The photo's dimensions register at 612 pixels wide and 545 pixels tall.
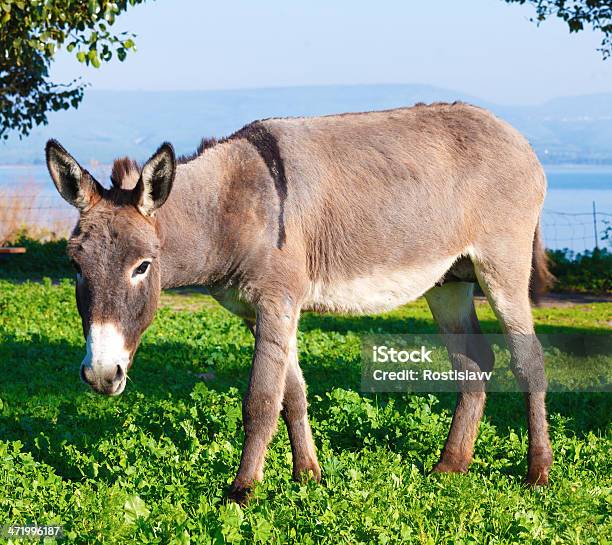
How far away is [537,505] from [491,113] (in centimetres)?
272

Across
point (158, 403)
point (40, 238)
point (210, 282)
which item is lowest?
point (40, 238)

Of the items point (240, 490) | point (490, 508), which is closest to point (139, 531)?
point (240, 490)

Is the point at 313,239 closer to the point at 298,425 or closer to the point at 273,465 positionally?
the point at 298,425

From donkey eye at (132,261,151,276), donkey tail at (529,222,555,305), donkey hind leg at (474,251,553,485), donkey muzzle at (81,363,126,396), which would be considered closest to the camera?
donkey muzzle at (81,363,126,396)

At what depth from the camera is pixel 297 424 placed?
5344 mm

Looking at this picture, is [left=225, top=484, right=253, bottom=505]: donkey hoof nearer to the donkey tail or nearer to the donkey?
the donkey

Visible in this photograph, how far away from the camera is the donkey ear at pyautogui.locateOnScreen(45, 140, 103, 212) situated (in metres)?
4.36

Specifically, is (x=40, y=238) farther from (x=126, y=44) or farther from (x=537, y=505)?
(x=537, y=505)

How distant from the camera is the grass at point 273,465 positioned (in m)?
4.27

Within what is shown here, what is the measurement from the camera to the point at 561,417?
6625 mm

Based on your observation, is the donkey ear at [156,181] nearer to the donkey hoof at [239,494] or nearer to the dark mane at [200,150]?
the dark mane at [200,150]

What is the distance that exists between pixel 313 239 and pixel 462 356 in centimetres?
161

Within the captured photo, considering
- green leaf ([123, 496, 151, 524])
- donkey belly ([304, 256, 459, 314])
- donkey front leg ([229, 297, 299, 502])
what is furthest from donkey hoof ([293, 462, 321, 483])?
green leaf ([123, 496, 151, 524])

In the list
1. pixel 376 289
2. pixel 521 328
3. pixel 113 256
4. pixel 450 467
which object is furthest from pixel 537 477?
pixel 113 256
